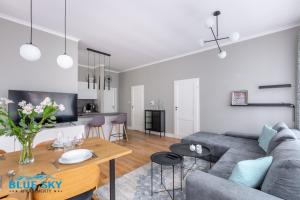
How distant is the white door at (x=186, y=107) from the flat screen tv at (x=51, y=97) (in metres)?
3.21

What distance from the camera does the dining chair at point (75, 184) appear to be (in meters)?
1.06

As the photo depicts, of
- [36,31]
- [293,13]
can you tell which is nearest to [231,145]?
[293,13]

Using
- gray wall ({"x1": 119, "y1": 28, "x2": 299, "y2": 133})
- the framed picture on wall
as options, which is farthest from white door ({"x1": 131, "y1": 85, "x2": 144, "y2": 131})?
the framed picture on wall

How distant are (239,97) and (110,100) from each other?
5247 millimetres

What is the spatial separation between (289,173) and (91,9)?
330 cm

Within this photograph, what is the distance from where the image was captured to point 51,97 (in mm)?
3053

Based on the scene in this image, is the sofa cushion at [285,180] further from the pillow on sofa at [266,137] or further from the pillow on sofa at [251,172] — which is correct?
the pillow on sofa at [266,137]

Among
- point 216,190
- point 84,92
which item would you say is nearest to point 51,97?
point 84,92

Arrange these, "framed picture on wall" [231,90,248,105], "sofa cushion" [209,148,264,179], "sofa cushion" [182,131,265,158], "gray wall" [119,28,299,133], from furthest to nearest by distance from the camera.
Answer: "framed picture on wall" [231,90,248,105] → "gray wall" [119,28,299,133] → "sofa cushion" [182,131,265,158] → "sofa cushion" [209,148,264,179]

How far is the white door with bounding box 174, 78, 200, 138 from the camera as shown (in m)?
4.51

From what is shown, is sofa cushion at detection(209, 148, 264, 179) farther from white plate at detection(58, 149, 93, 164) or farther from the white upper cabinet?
the white upper cabinet

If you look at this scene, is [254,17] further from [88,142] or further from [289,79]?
[88,142]

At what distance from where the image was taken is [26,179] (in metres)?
0.99

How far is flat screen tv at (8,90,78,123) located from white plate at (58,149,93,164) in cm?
214
